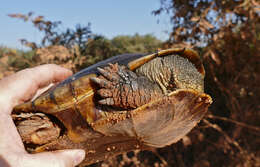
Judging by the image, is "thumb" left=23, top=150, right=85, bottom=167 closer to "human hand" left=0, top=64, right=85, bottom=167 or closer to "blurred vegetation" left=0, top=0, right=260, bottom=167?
"human hand" left=0, top=64, right=85, bottom=167

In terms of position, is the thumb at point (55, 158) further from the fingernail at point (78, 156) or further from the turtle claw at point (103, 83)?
the turtle claw at point (103, 83)

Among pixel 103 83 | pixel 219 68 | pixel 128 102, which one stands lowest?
pixel 219 68

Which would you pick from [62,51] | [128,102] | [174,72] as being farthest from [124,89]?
[62,51]

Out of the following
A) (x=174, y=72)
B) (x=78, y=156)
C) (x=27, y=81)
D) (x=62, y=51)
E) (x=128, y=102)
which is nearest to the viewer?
(x=128, y=102)

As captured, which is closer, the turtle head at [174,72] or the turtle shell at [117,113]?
the turtle shell at [117,113]

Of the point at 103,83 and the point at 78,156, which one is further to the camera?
the point at 78,156

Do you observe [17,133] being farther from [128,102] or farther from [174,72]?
[174,72]

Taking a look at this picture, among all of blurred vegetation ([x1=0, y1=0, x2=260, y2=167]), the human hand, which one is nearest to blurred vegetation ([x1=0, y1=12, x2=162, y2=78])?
blurred vegetation ([x1=0, y1=0, x2=260, y2=167])

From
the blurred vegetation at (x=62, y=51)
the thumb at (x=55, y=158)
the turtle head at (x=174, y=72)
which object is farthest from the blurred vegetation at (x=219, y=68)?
the thumb at (x=55, y=158)
